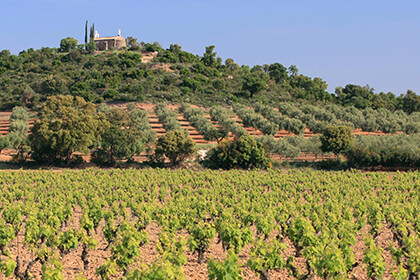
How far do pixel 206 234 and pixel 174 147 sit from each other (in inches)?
1389

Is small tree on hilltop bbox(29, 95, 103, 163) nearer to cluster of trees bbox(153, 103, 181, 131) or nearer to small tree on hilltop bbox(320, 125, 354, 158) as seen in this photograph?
cluster of trees bbox(153, 103, 181, 131)

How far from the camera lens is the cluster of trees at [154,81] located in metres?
95.6

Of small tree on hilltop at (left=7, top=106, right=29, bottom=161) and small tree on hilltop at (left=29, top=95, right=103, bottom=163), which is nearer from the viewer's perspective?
small tree on hilltop at (left=29, top=95, right=103, bottom=163)

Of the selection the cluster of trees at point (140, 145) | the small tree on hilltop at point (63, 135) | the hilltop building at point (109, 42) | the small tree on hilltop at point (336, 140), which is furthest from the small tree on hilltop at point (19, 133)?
the hilltop building at point (109, 42)

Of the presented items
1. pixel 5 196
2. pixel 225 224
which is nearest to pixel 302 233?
pixel 225 224

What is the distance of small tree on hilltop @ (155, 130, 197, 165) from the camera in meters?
55.4

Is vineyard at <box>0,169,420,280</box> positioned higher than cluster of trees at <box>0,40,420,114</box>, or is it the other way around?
cluster of trees at <box>0,40,420,114</box>

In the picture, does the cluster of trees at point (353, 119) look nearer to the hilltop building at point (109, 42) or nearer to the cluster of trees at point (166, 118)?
the cluster of trees at point (166, 118)

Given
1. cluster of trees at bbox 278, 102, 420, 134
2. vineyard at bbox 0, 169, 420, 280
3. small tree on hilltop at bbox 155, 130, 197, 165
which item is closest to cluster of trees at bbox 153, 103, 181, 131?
small tree on hilltop at bbox 155, 130, 197, 165

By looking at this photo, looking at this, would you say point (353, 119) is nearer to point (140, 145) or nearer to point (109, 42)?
point (140, 145)

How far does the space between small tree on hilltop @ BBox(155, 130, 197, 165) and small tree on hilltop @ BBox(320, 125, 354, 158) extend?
55.2 ft

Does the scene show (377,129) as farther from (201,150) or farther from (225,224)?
(225,224)

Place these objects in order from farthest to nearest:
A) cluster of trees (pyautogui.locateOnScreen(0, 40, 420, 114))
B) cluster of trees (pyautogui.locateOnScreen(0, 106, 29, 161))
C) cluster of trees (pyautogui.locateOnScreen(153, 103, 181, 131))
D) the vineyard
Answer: cluster of trees (pyautogui.locateOnScreen(0, 40, 420, 114)), cluster of trees (pyautogui.locateOnScreen(153, 103, 181, 131)), cluster of trees (pyautogui.locateOnScreen(0, 106, 29, 161)), the vineyard

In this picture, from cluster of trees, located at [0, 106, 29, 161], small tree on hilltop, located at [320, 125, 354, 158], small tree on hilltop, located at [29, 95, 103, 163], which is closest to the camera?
small tree on hilltop, located at [29, 95, 103, 163]
